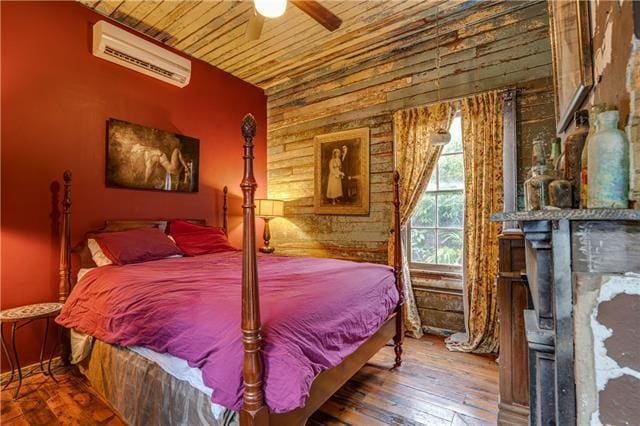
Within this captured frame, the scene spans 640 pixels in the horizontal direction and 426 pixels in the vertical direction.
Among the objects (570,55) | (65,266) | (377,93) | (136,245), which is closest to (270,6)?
(570,55)

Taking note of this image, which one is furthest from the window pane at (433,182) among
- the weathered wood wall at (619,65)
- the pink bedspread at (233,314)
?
the weathered wood wall at (619,65)

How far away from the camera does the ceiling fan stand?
189cm

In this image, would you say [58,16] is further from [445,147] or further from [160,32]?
[445,147]

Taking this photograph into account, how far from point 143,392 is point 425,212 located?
283 centimetres

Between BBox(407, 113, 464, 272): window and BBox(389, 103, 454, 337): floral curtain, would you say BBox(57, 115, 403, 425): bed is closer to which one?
BBox(389, 103, 454, 337): floral curtain

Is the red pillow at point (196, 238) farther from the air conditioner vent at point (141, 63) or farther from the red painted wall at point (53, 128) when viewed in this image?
the air conditioner vent at point (141, 63)

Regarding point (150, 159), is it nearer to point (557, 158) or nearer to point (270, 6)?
point (270, 6)

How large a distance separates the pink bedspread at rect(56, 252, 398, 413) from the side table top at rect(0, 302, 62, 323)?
98 mm

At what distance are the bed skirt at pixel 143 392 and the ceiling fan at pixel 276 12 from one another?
6.96 feet

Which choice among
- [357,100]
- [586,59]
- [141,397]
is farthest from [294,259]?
[586,59]

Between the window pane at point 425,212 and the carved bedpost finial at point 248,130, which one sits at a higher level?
the carved bedpost finial at point 248,130

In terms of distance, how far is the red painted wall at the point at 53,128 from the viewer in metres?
2.36

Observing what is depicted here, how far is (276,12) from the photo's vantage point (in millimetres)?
1949

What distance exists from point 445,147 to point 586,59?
223cm
